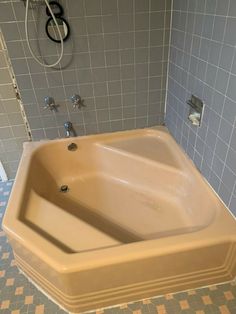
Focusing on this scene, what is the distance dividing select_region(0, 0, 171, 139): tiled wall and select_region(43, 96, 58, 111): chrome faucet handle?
3cm

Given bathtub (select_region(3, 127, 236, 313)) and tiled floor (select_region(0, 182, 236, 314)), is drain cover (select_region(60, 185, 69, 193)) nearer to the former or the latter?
bathtub (select_region(3, 127, 236, 313))

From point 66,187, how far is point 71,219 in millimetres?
672

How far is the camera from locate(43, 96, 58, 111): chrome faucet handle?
180 cm

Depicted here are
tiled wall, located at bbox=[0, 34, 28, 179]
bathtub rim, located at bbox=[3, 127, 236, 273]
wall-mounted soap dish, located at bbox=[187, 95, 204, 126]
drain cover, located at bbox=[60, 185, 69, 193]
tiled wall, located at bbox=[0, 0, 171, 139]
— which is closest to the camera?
bathtub rim, located at bbox=[3, 127, 236, 273]

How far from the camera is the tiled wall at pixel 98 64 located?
5.14ft

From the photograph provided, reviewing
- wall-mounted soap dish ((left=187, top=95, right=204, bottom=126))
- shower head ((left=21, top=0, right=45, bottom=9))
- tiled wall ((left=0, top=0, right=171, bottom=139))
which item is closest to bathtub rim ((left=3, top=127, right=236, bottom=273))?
wall-mounted soap dish ((left=187, top=95, right=204, bottom=126))

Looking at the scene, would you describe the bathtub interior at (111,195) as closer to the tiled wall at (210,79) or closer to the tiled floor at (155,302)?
the tiled wall at (210,79)

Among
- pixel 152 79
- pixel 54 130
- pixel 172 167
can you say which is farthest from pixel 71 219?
pixel 152 79

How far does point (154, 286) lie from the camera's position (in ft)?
4.05

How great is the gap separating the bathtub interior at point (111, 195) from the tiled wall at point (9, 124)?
26 centimetres

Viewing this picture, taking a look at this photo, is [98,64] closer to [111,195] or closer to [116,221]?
[111,195]

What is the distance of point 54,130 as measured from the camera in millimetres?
1962

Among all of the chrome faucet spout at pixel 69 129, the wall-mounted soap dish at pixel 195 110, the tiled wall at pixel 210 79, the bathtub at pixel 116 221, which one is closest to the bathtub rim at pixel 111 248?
the bathtub at pixel 116 221

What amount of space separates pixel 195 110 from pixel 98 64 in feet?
2.53
